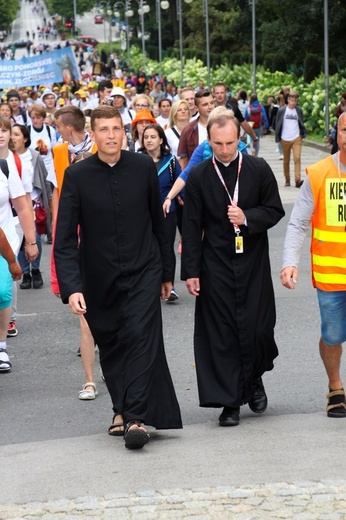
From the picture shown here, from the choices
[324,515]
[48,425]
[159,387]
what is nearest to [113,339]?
[159,387]

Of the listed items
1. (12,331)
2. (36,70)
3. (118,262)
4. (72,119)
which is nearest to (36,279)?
(12,331)

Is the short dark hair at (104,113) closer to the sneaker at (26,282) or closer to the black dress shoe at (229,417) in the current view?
the black dress shoe at (229,417)

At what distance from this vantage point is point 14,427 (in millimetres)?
7660

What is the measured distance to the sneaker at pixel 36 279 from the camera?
43.2 ft

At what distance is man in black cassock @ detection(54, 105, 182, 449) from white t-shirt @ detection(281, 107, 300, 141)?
16.0 meters

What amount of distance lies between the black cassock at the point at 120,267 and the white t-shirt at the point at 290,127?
16044 millimetres

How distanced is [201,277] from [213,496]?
1.82 metres

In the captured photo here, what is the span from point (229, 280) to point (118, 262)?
70cm

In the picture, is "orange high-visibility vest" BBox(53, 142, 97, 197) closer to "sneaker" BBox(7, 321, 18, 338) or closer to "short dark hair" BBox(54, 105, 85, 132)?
"short dark hair" BBox(54, 105, 85, 132)

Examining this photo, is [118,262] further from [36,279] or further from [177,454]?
[36,279]

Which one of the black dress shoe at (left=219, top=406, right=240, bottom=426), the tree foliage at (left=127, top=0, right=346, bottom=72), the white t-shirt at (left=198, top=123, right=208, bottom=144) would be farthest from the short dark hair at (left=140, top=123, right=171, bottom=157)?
the tree foliage at (left=127, top=0, right=346, bottom=72)

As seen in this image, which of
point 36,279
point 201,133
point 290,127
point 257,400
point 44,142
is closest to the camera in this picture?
point 257,400

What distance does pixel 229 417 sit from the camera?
23.7 feet

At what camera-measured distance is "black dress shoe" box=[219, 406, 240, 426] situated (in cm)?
723
